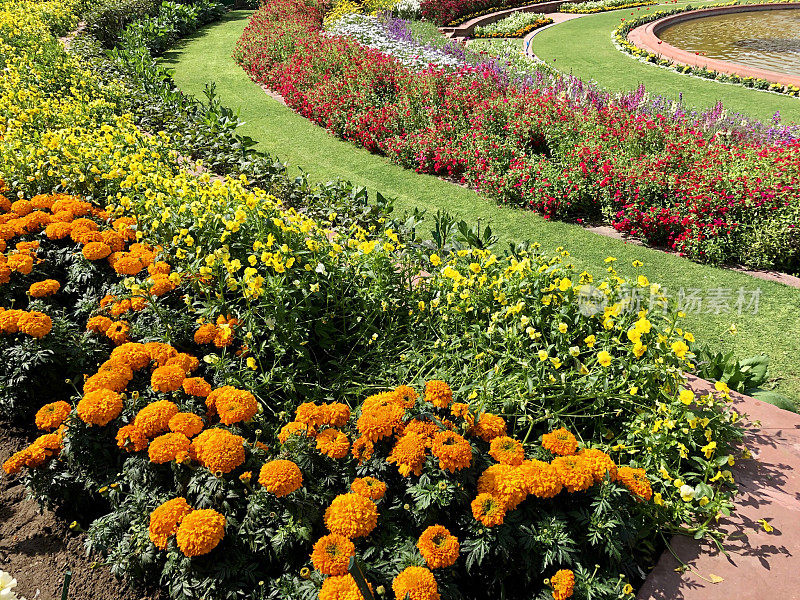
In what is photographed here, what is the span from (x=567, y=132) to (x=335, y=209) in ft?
9.41

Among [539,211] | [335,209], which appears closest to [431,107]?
[539,211]

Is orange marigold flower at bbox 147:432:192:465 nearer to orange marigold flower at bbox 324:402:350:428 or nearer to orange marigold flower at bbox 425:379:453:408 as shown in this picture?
orange marigold flower at bbox 324:402:350:428

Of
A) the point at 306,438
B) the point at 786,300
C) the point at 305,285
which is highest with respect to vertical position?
the point at 305,285

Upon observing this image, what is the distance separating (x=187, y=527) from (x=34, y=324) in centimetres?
151

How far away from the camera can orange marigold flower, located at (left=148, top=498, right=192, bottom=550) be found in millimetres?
1906

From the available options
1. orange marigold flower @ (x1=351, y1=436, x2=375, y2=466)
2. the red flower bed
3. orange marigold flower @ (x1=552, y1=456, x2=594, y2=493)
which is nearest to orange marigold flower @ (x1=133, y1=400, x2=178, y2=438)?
orange marigold flower @ (x1=351, y1=436, x2=375, y2=466)

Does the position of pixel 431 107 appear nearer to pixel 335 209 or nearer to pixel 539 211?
Result: pixel 539 211

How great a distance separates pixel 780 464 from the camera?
243 cm

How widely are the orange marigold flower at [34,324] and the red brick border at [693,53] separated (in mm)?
11707

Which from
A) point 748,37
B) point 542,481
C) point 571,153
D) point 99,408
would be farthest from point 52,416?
point 748,37

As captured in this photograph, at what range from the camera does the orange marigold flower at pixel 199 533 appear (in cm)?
183

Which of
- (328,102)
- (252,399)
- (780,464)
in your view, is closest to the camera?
(252,399)

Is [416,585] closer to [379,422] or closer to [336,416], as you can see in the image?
[379,422]

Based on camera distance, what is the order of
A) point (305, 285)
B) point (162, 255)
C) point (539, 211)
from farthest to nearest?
point (539, 211)
point (162, 255)
point (305, 285)
